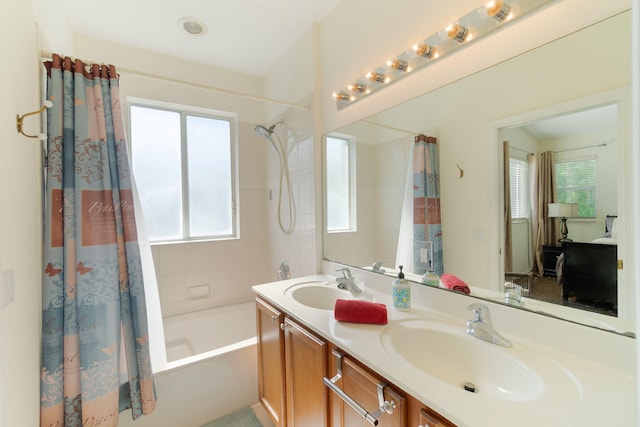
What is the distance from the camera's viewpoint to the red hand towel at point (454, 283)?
3.75ft

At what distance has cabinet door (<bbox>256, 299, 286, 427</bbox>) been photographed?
54.9 inches

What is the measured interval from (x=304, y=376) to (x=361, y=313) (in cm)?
41

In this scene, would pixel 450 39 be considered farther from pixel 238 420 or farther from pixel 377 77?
pixel 238 420

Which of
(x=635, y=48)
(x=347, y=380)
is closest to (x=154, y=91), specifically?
(x=347, y=380)

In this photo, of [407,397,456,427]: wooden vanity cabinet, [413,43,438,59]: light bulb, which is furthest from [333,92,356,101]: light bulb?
[407,397,456,427]: wooden vanity cabinet

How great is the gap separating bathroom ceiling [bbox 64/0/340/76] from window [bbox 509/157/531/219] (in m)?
1.56

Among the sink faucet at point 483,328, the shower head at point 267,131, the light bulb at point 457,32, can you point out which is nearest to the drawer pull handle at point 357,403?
the sink faucet at point 483,328

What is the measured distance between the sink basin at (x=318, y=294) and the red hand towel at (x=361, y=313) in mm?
466

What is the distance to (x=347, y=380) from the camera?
96cm

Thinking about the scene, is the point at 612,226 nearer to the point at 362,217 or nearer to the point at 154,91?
the point at 362,217

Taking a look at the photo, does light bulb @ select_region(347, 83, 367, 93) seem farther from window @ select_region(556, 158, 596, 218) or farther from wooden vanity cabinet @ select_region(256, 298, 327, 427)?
wooden vanity cabinet @ select_region(256, 298, 327, 427)

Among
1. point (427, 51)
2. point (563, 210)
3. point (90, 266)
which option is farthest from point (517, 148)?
point (90, 266)

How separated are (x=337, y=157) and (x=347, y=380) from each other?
1.37 m

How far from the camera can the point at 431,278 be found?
1.27 metres
